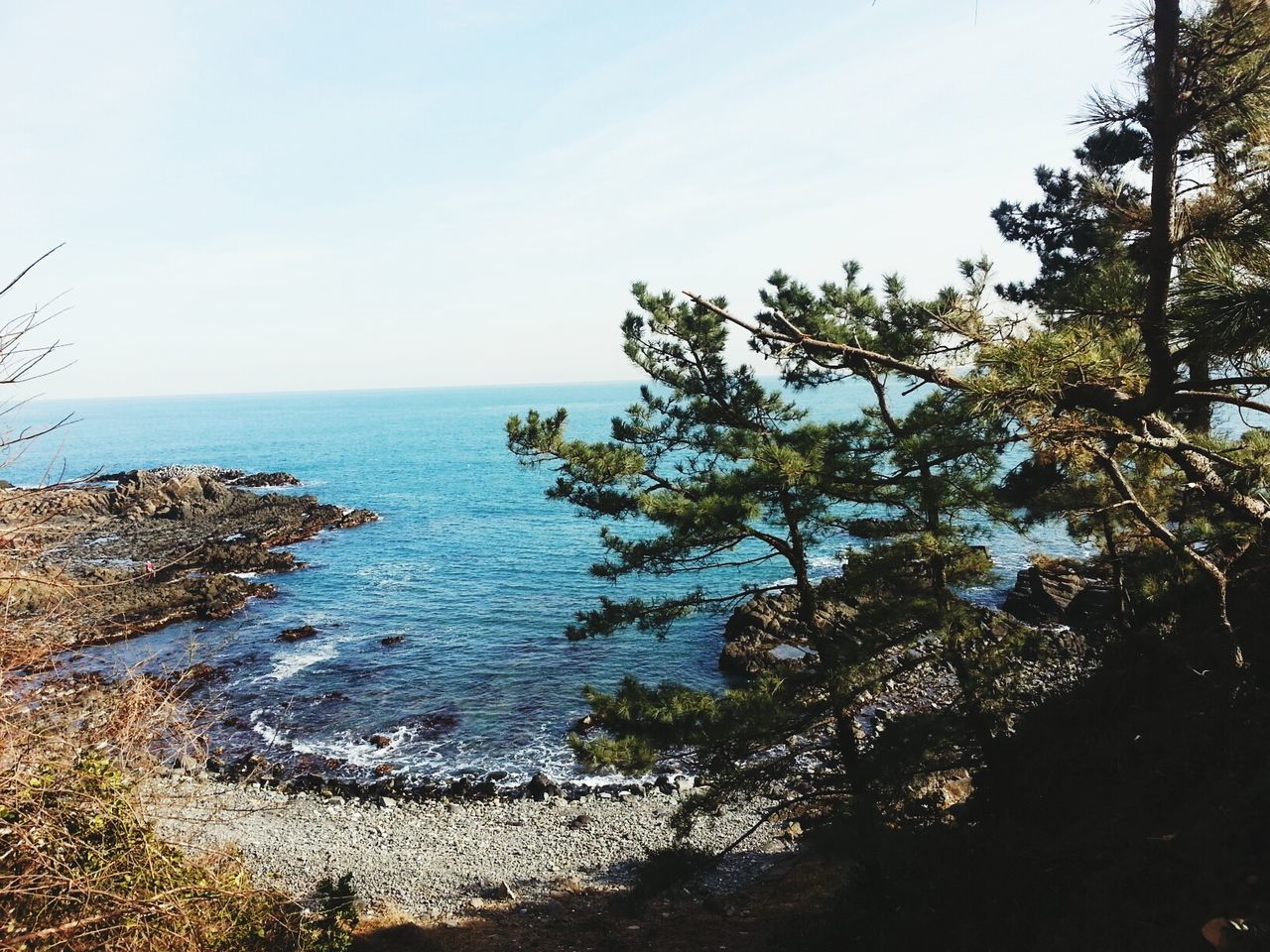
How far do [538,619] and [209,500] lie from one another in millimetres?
36172

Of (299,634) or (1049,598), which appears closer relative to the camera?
(1049,598)

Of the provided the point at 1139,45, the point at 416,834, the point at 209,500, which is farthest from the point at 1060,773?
the point at 209,500

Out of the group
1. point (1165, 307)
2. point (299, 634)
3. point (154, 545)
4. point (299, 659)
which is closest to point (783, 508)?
point (1165, 307)

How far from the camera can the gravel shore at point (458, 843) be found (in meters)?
14.4

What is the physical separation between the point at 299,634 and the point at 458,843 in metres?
16.5

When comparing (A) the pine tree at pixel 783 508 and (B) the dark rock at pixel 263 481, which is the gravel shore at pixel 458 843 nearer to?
(A) the pine tree at pixel 783 508

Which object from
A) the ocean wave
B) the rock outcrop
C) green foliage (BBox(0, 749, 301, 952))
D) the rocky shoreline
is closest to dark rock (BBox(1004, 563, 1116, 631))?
the rock outcrop

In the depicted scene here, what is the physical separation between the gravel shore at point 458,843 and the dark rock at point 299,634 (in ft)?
36.3

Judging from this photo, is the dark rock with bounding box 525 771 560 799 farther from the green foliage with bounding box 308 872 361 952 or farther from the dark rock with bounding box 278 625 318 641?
the dark rock with bounding box 278 625 318 641

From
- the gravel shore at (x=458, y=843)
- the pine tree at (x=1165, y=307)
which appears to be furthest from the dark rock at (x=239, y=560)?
the pine tree at (x=1165, y=307)

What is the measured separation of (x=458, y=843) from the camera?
1627 centimetres

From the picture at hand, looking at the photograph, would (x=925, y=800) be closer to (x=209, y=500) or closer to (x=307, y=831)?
(x=307, y=831)

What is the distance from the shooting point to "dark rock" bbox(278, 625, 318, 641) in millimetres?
29156

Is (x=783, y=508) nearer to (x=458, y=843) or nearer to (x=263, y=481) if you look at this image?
(x=458, y=843)
